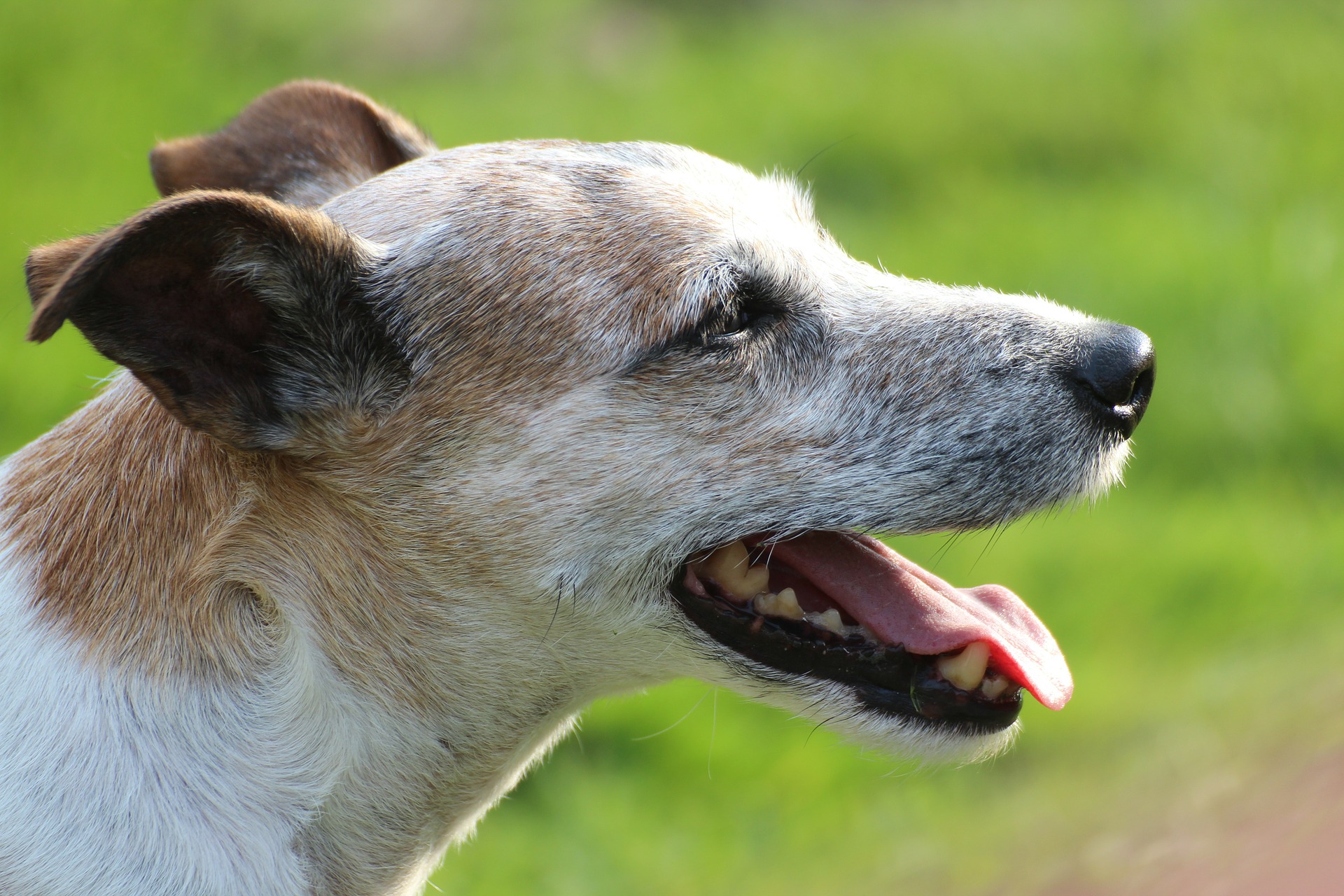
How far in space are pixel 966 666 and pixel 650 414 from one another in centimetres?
86

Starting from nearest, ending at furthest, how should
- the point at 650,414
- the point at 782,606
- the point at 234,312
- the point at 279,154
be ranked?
the point at 234,312 < the point at 650,414 < the point at 782,606 < the point at 279,154

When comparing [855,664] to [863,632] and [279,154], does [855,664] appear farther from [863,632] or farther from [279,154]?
[279,154]

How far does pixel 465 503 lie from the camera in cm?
263

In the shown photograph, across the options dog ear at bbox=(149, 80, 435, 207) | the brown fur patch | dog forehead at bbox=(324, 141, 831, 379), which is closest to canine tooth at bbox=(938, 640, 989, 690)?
dog forehead at bbox=(324, 141, 831, 379)

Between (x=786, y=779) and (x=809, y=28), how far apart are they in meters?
7.72

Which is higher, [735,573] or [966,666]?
[735,573]

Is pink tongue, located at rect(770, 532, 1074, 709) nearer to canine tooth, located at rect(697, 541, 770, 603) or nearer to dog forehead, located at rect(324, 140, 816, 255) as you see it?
canine tooth, located at rect(697, 541, 770, 603)

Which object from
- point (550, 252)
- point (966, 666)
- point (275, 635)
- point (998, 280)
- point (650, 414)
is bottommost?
point (998, 280)

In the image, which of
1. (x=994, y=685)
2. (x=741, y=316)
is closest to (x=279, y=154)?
(x=741, y=316)

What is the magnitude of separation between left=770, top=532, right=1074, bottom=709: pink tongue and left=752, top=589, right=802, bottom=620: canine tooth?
0.10m

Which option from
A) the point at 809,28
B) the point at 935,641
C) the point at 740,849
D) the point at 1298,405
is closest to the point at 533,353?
the point at 935,641

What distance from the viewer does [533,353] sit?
270cm

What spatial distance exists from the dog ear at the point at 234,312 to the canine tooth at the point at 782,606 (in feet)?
2.92

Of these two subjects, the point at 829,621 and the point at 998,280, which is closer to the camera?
the point at 829,621
